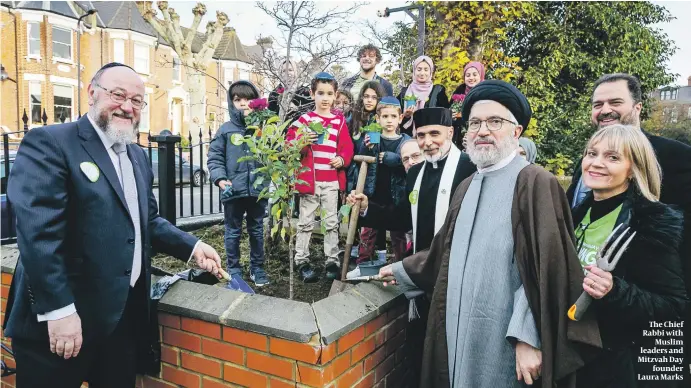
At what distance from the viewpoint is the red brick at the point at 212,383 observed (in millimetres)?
2223

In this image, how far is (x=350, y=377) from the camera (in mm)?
2166

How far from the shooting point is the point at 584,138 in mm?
13492

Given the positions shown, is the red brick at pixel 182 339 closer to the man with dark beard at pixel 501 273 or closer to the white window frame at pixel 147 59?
the man with dark beard at pixel 501 273

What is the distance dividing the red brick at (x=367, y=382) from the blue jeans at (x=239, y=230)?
2043mm

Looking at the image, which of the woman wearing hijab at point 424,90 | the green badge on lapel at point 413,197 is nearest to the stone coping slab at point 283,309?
the green badge on lapel at point 413,197

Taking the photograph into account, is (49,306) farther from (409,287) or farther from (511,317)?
(511,317)

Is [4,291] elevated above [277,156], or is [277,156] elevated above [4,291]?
[277,156]

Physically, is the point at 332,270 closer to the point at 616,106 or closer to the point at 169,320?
the point at 169,320

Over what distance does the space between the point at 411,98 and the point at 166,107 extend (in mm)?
31860

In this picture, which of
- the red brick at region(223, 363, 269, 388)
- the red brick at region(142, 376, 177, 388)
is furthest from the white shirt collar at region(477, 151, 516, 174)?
the red brick at region(142, 376, 177, 388)

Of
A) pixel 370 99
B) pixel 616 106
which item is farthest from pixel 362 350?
pixel 370 99

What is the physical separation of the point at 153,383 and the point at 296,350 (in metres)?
1.05

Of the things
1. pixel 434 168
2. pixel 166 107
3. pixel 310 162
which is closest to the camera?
pixel 434 168

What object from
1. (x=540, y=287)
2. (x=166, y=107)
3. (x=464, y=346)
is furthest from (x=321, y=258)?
(x=166, y=107)
